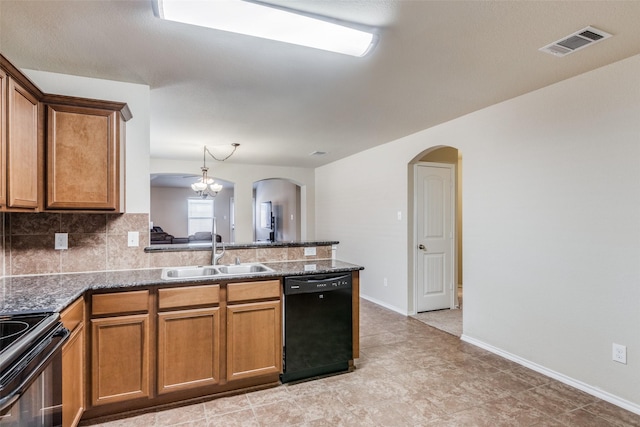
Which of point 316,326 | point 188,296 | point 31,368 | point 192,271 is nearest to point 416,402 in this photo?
point 316,326

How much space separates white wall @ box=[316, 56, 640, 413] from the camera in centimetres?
237

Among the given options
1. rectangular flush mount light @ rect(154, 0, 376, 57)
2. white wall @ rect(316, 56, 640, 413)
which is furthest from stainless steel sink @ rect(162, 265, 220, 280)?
white wall @ rect(316, 56, 640, 413)

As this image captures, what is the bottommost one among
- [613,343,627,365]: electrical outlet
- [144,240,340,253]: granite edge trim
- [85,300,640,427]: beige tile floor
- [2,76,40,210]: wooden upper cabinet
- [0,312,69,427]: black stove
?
[85,300,640,427]: beige tile floor

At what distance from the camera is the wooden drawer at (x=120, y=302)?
219 cm

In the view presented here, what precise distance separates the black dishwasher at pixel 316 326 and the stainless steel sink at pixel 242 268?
34 cm

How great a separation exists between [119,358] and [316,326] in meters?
1.37

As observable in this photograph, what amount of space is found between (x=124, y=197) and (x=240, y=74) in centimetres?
131

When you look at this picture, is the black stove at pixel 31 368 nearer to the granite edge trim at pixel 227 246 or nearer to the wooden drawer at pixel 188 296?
the wooden drawer at pixel 188 296

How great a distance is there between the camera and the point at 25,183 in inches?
82.0

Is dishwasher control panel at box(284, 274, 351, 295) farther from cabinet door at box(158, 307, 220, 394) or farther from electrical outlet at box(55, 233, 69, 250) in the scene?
electrical outlet at box(55, 233, 69, 250)

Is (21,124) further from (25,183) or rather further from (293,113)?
(293,113)

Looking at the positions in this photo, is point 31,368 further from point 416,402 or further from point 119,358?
point 416,402

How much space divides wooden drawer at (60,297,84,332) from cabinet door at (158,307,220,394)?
45cm

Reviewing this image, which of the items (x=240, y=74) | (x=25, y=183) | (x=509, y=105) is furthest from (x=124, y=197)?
(x=509, y=105)
